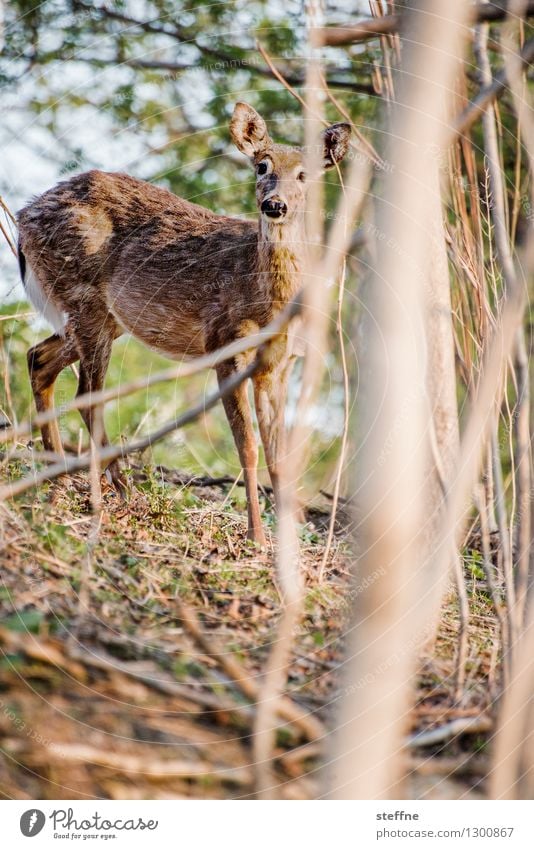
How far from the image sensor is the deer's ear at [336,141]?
427 centimetres

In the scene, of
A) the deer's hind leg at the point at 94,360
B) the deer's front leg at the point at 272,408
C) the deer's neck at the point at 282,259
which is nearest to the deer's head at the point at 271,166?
the deer's neck at the point at 282,259

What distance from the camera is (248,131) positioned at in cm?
459

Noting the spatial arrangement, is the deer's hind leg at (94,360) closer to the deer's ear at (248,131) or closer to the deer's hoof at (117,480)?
the deer's hoof at (117,480)

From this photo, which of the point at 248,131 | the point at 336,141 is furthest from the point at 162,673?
the point at 248,131

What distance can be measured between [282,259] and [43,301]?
1.57 metres

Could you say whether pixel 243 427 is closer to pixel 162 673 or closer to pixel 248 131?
pixel 248 131

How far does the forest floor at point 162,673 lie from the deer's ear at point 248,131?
6.58ft

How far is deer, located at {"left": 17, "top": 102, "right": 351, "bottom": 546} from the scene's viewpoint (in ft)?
16.8

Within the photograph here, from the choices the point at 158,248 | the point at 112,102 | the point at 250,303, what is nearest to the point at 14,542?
the point at 250,303

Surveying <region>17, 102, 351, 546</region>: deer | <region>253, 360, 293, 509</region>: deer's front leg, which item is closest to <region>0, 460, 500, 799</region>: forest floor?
<region>253, 360, 293, 509</region>: deer's front leg

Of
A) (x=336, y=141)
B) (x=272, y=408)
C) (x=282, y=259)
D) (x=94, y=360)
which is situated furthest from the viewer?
(x=94, y=360)

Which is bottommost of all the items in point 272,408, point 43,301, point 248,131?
point 272,408

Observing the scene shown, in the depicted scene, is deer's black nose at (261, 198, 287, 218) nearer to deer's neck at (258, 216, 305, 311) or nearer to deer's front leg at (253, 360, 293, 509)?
deer's neck at (258, 216, 305, 311)
